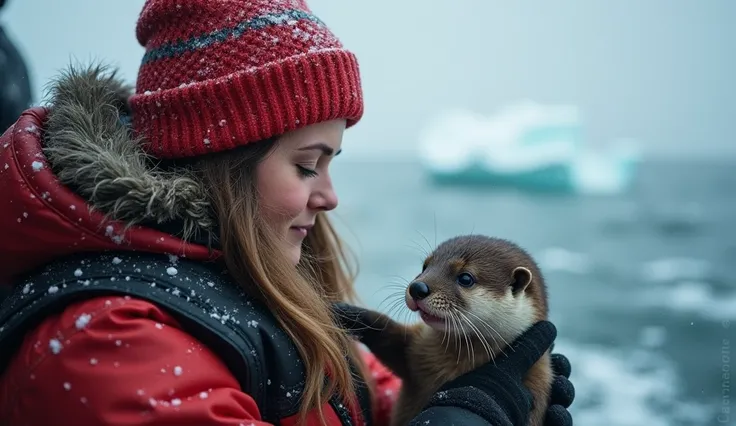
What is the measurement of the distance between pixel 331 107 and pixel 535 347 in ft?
3.22

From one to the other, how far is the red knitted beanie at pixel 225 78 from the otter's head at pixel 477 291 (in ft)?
2.26

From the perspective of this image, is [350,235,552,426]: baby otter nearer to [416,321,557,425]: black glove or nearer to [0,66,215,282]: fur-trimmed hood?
[416,321,557,425]: black glove

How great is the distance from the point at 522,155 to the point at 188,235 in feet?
69.8

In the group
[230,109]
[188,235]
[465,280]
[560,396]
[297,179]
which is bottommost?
[560,396]

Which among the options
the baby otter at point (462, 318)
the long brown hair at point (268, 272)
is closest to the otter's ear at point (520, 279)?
the baby otter at point (462, 318)

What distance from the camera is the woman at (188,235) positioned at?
129cm

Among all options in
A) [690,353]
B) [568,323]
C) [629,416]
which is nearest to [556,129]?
[568,323]

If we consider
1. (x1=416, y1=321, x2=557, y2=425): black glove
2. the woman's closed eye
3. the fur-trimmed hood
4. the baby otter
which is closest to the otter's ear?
the baby otter

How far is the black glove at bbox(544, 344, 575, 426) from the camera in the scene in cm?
205

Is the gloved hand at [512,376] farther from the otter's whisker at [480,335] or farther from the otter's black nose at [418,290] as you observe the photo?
the otter's black nose at [418,290]

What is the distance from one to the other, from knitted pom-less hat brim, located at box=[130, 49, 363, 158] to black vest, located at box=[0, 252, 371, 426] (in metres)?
0.35

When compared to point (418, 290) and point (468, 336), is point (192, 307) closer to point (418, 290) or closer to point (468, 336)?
point (418, 290)

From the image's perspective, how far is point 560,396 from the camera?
2168 mm

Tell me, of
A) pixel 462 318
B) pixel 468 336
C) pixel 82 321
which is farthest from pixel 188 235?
pixel 468 336
